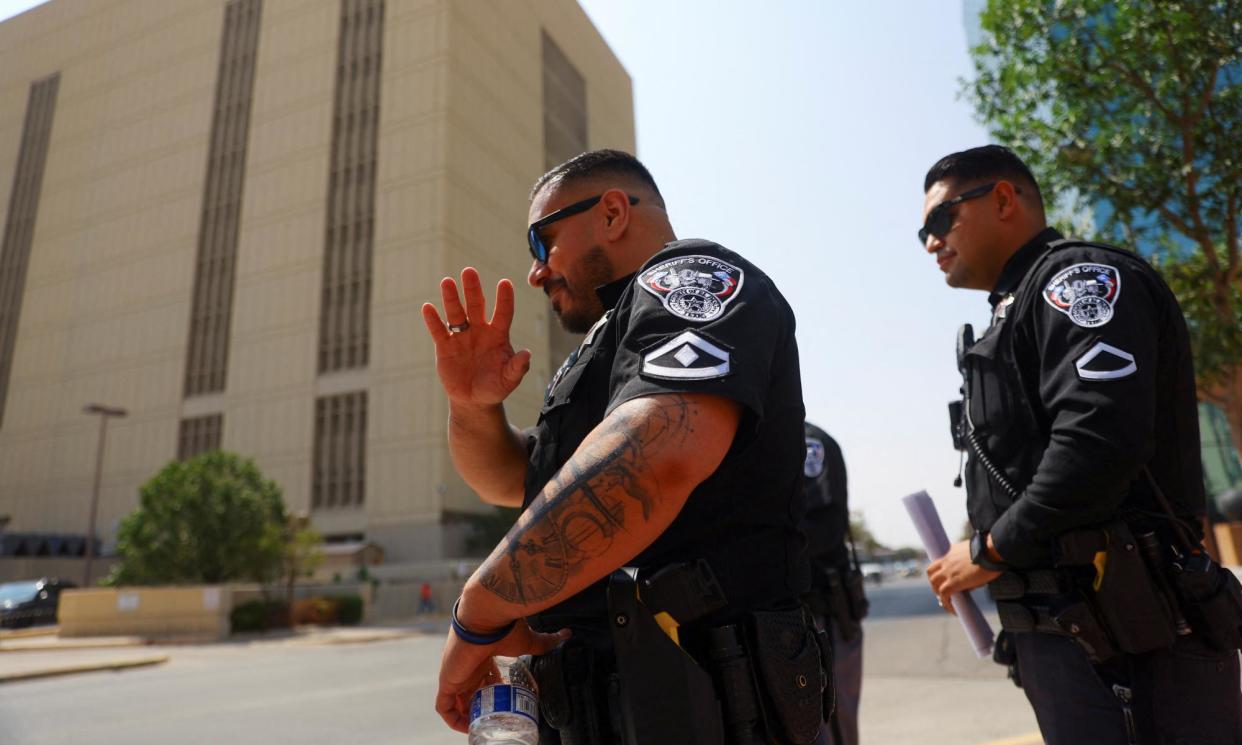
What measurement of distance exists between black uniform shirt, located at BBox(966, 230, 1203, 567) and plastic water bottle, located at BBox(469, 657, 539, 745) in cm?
126

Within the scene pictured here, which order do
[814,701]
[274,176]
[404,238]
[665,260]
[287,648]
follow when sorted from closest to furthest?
[814,701], [665,260], [287,648], [404,238], [274,176]

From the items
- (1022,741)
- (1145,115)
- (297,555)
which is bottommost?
(1022,741)

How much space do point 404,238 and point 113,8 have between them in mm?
29280

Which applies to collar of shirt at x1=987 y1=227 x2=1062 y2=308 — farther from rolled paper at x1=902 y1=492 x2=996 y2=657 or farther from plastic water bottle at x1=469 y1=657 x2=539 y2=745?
plastic water bottle at x1=469 y1=657 x2=539 y2=745

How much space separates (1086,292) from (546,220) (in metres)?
1.33

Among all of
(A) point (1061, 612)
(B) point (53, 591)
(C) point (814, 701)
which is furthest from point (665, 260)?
(B) point (53, 591)

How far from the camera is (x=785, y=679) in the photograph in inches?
52.9

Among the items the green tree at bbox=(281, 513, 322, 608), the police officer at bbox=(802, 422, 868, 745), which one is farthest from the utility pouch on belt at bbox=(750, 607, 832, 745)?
the green tree at bbox=(281, 513, 322, 608)

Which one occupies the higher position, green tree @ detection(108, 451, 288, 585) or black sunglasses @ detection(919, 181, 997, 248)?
green tree @ detection(108, 451, 288, 585)

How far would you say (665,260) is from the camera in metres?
1.48

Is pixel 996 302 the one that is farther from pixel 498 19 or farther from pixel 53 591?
pixel 498 19

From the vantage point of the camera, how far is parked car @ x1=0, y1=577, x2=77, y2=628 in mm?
23516

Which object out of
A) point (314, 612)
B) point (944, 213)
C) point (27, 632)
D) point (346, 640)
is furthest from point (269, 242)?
point (944, 213)

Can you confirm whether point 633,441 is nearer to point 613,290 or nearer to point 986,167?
point 613,290
